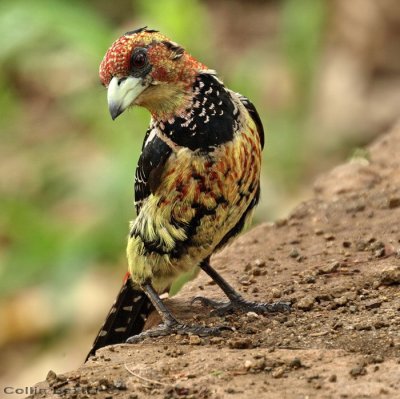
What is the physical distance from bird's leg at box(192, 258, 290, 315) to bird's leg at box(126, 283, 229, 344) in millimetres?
188

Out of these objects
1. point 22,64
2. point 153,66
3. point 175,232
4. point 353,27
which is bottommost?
point 175,232

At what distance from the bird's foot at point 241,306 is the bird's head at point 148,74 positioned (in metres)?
0.83

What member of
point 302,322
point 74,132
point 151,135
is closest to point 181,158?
point 151,135

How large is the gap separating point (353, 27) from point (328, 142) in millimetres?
1163

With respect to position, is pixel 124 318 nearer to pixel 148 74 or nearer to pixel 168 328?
pixel 168 328

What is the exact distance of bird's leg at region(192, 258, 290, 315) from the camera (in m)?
4.37

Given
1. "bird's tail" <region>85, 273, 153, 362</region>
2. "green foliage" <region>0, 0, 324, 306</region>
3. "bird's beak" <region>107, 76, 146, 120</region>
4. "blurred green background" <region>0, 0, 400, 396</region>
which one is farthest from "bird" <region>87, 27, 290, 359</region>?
"blurred green background" <region>0, 0, 400, 396</region>

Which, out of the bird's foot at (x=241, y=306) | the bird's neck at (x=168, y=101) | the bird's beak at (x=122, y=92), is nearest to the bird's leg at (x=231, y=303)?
the bird's foot at (x=241, y=306)

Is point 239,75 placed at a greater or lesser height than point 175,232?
greater

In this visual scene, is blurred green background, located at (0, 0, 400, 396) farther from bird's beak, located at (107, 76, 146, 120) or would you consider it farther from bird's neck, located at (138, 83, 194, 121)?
bird's beak, located at (107, 76, 146, 120)

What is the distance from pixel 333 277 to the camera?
4559 mm

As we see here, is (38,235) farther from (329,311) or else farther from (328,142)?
(329,311)

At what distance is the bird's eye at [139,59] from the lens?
433 centimetres

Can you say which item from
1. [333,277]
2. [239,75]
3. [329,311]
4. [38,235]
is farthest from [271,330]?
[239,75]
